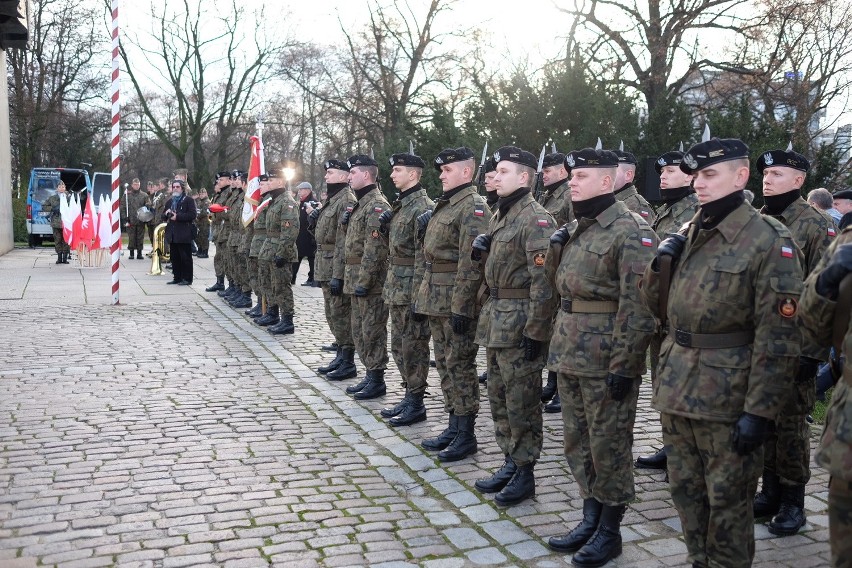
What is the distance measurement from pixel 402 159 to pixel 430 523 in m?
3.60

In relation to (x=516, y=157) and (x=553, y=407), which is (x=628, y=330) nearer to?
(x=516, y=157)

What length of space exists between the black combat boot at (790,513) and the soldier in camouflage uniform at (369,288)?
3.99 metres

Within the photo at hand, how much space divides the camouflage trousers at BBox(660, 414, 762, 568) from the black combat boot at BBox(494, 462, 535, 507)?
147 centimetres

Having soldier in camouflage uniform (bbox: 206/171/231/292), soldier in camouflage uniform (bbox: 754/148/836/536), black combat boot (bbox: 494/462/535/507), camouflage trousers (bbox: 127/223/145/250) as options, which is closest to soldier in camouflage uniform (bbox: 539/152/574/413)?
soldier in camouflage uniform (bbox: 754/148/836/536)

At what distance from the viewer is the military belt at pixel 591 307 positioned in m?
4.38

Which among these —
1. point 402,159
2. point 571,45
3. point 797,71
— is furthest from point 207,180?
point 402,159

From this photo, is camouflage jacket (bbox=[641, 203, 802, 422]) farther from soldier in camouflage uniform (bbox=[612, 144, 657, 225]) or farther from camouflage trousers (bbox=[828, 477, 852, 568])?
soldier in camouflage uniform (bbox=[612, 144, 657, 225])

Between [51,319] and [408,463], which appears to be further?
[51,319]

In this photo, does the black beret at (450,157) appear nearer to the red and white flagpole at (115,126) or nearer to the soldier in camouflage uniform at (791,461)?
the soldier in camouflage uniform at (791,461)

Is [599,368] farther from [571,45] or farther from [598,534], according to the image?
[571,45]

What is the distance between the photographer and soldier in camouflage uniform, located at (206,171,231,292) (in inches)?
609

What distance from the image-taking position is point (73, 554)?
14.2 feet

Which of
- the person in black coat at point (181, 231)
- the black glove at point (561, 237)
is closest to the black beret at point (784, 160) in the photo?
the black glove at point (561, 237)

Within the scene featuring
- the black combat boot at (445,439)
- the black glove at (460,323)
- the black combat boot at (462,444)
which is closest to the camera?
the black glove at (460,323)
